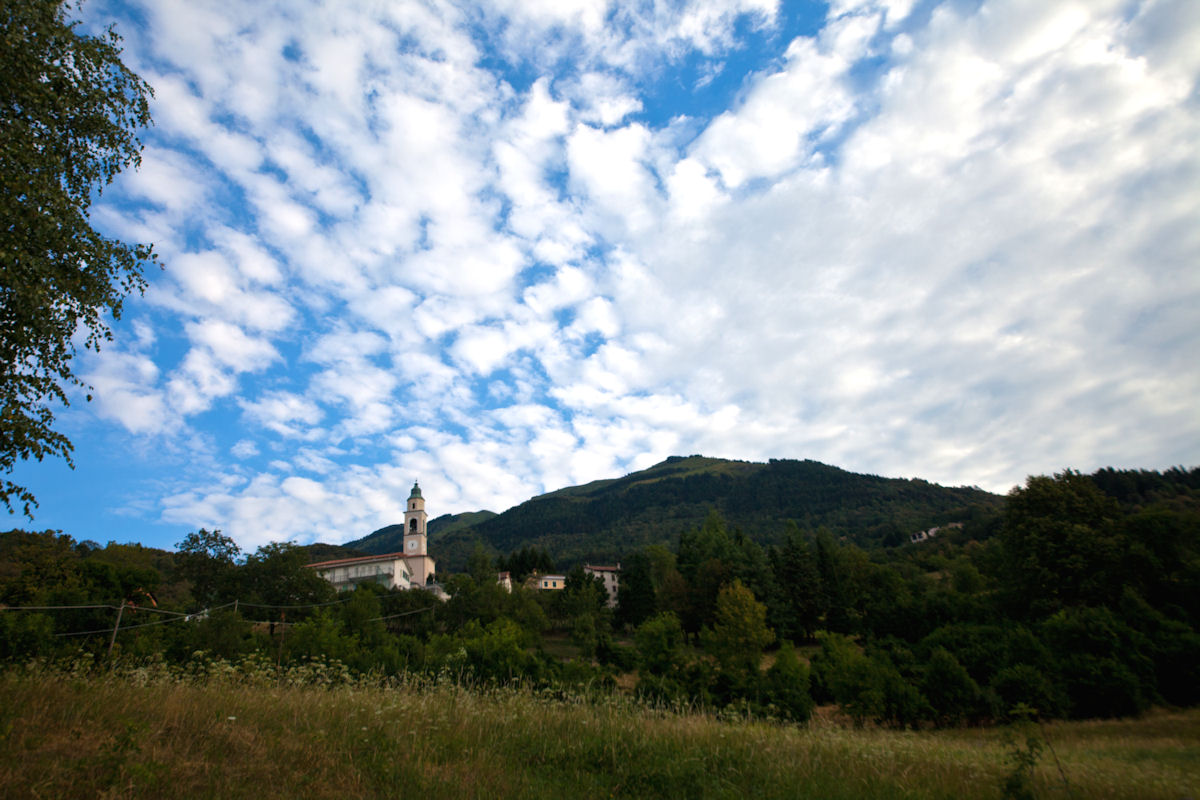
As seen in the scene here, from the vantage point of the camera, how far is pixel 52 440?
23.3 ft

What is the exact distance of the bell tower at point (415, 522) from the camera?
99688 millimetres

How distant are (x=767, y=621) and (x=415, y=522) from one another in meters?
69.3

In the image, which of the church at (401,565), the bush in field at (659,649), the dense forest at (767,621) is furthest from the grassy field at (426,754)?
the church at (401,565)

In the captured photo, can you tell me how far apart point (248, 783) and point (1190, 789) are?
34.4ft

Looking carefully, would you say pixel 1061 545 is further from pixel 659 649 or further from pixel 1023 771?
pixel 1023 771

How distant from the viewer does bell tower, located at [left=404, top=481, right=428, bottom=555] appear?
9969cm

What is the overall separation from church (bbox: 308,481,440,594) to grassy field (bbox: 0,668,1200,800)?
302ft

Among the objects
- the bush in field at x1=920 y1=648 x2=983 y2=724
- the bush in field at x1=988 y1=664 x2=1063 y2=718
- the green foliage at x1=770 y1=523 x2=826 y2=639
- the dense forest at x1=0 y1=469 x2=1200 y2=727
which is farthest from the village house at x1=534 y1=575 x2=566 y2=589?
the bush in field at x1=988 y1=664 x2=1063 y2=718

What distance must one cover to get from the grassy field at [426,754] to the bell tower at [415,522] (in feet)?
321

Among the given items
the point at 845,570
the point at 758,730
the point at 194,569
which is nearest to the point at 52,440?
the point at 758,730

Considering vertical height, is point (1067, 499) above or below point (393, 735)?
above

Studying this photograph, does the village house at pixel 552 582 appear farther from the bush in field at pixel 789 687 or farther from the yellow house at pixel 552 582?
the bush in field at pixel 789 687

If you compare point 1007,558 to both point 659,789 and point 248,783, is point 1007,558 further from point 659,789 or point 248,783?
point 248,783

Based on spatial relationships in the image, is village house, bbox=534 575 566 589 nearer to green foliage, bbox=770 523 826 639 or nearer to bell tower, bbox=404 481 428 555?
bell tower, bbox=404 481 428 555
